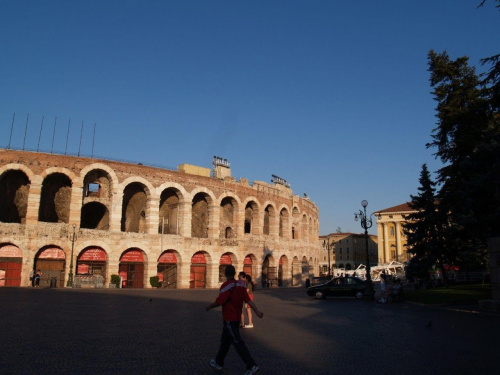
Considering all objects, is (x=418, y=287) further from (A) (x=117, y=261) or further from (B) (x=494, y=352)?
(B) (x=494, y=352)

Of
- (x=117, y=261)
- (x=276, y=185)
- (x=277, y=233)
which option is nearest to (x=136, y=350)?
(x=117, y=261)

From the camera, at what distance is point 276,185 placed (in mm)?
52188

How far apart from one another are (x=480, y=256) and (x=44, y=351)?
33.5 metres

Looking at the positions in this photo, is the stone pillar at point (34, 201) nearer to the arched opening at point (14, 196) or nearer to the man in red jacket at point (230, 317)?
the arched opening at point (14, 196)

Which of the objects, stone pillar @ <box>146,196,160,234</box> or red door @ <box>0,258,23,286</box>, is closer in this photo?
red door @ <box>0,258,23,286</box>

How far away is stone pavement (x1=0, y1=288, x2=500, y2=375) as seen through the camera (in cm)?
716

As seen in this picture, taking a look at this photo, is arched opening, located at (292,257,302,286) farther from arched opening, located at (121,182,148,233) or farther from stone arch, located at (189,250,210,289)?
arched opening, located at (121,182,148,233)

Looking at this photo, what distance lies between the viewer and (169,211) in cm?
4216

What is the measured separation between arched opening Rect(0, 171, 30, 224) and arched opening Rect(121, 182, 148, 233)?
8.66 m

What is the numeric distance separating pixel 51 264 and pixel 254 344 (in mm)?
28096

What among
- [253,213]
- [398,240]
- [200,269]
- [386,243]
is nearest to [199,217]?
[200,269]

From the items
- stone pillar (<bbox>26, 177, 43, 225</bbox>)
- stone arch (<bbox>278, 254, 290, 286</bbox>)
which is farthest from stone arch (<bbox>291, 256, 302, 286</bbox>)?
stone pillar (<bbox>26, 177, 43, 225</bbox>)

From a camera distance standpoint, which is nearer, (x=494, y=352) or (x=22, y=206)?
(x=494, y=352)

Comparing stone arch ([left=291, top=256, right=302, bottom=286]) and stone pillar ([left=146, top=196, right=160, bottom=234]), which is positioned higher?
stone pillar ([left=146, top=196, right=160, bottom=234])
